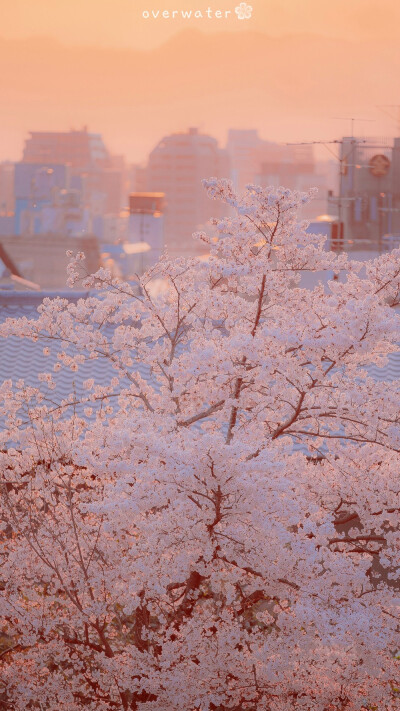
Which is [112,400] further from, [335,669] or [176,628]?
[335,669]

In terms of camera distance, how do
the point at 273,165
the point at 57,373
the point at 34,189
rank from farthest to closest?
the point at 273,165 < the point at 34,189 < the point at 57,373

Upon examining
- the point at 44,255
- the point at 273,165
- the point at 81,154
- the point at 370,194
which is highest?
the point at 81,154

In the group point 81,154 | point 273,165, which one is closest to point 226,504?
point 273,165

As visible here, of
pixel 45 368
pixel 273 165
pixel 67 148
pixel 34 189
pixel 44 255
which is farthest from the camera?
pixel 67 148

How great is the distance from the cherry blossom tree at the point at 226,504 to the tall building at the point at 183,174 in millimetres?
112185

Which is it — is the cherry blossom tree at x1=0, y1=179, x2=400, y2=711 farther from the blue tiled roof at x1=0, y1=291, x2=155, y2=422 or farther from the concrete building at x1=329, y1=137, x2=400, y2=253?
the concrete building at x1=329, y1=137, x2=400, y2=253

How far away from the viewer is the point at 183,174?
122 metres

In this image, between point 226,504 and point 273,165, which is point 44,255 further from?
point 273,165

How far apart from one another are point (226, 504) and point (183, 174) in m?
118

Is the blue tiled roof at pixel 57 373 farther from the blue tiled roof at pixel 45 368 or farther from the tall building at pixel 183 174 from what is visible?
the tall building at pixel 183 174

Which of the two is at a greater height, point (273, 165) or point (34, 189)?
point (273, 165)

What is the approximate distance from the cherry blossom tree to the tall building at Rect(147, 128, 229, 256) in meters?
112

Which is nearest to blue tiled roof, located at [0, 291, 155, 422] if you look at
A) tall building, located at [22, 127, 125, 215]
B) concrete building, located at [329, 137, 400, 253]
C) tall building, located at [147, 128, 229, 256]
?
concrete building, located at [329, 137, 400, 253]

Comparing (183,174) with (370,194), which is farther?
(183,174)
